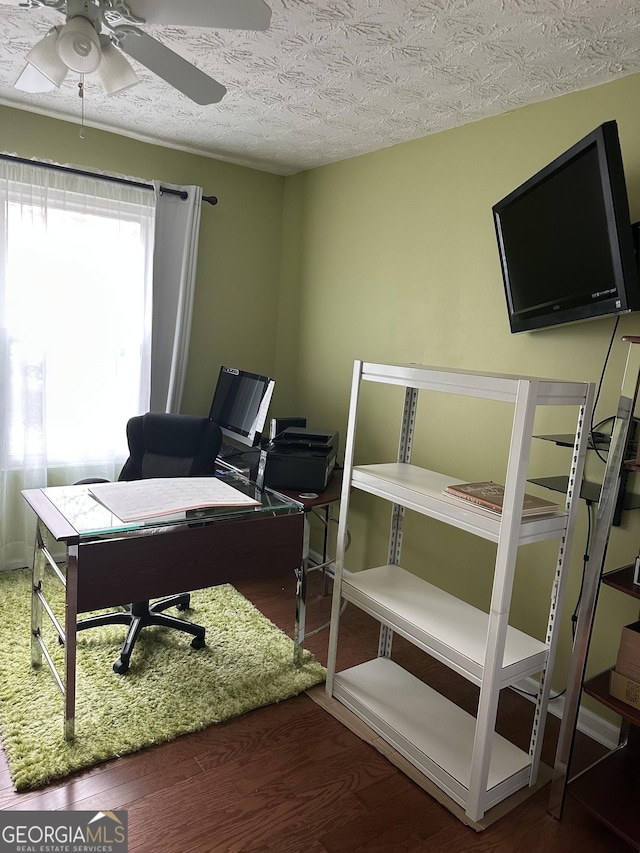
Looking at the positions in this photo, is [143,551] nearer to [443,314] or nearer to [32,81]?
[32,81]

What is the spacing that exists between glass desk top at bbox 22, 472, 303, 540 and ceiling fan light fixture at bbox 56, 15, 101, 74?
4.34 feet

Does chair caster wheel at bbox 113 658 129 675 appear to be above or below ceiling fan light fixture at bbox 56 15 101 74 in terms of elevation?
below

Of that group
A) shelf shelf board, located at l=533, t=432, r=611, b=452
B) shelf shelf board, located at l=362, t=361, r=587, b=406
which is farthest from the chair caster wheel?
shelf shelf board, located at l=533, t=432, r=611, b=452

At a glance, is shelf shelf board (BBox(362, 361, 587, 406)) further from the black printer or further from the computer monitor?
the computer monitor

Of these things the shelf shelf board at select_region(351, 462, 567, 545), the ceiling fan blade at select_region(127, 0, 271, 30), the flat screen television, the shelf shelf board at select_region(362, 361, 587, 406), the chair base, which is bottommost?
the chair base

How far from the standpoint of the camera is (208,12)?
1439 mm

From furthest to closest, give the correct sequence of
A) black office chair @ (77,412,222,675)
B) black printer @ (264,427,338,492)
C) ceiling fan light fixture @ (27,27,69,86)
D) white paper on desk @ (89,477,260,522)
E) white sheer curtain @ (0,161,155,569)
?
white sheer curtain @ (0,161,155,569) < black printer @ (264,427,338,492) < black office chair @ (77,412,222,675) < white paper on desk @ (89,477,260,522) < ceiling fan light fixture @ (27,27,69,86)

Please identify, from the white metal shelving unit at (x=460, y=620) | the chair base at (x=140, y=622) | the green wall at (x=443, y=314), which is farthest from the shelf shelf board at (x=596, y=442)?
the chair base at (x=140, y=622)

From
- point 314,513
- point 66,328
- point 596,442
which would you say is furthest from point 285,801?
point 66,328

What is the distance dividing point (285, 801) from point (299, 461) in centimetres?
147

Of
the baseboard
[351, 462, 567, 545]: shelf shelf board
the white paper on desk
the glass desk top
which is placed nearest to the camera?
[351, 462, 567, 545]: shelf shelf board

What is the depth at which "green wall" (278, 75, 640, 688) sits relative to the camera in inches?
88.1

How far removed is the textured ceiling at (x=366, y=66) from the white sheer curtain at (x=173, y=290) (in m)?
0.45

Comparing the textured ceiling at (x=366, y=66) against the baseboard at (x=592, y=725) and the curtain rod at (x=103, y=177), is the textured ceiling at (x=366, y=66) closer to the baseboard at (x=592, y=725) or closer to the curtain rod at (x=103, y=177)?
the curtain rod at (x=103, y=177)
